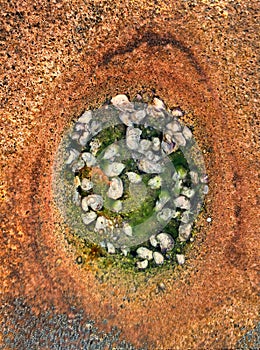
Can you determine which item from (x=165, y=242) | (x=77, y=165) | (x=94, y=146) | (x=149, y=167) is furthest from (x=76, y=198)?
(x=165, y=242)

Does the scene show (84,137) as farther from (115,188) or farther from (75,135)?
(115,188)

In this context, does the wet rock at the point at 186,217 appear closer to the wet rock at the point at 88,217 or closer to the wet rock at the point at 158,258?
the wet rock at the point at 158,258

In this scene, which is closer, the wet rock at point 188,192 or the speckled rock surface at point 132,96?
the speckled rock surface at point 132,96

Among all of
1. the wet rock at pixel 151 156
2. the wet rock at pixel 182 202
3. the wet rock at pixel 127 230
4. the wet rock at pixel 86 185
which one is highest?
the wet rock at pixel 151 156

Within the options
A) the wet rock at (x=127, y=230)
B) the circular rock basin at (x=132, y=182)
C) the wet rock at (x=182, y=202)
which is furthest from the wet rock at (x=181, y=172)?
the wet rock at (x=127, y=230)

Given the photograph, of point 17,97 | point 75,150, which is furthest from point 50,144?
point 17,97

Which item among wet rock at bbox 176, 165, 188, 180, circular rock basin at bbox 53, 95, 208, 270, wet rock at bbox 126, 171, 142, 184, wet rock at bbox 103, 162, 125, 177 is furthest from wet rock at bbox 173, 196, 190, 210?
wet rock at bbox 103, 162, 125, 177

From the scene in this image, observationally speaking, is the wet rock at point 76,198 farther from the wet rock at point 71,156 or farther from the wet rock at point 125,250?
the wet rock at point 125,250

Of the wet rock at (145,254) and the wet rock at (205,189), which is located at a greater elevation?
the wet rock at (205,189)
